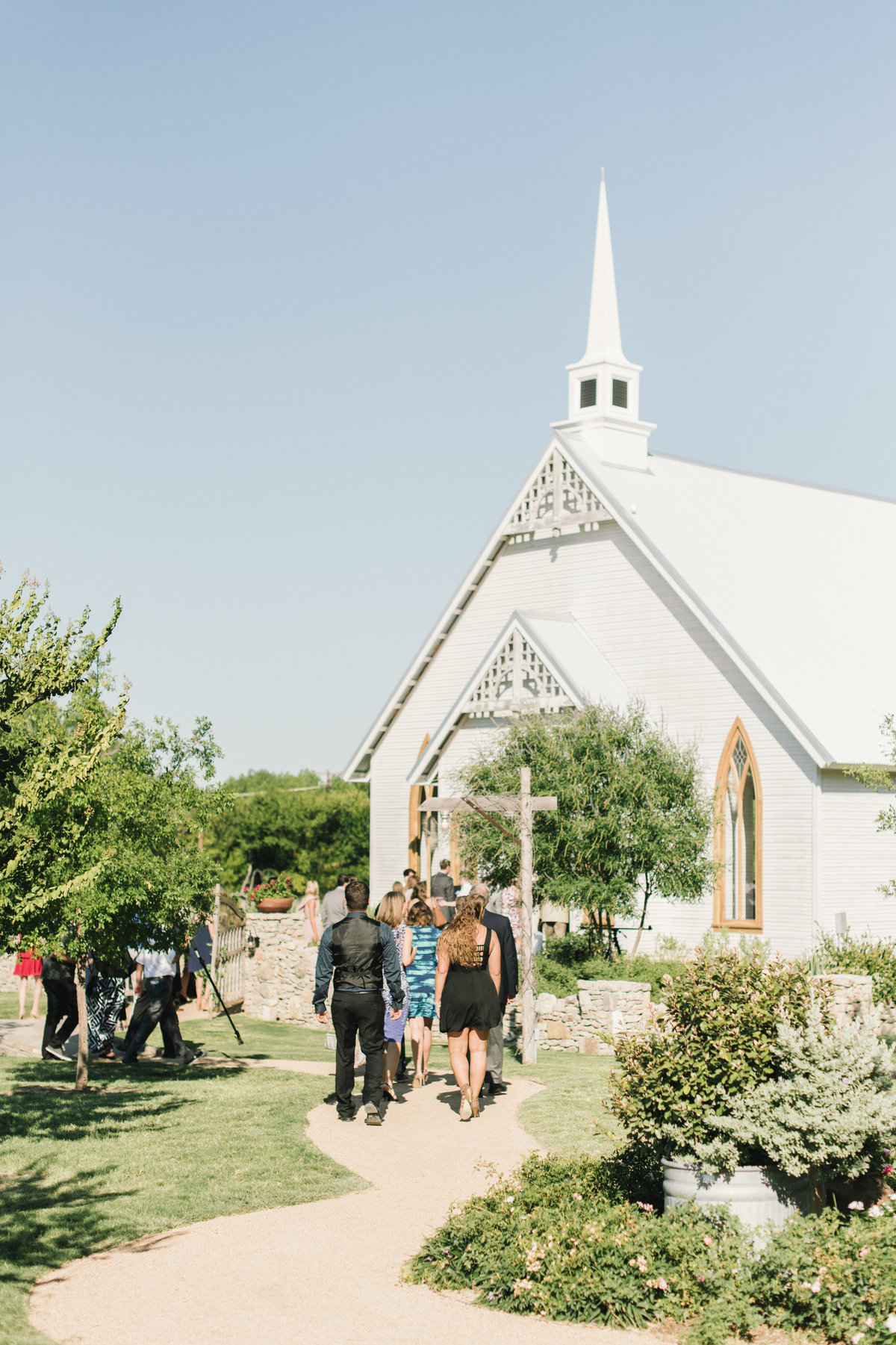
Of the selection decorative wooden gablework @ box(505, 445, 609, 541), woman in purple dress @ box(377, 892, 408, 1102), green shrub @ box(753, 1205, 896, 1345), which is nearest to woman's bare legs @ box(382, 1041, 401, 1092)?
woman in purple dress @ box(377, 892, 408, 1102)

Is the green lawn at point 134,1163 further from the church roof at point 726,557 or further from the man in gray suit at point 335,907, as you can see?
the church roof at point 726,557

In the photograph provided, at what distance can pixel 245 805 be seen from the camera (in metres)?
43.8

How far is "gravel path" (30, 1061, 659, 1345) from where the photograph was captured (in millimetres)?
7672

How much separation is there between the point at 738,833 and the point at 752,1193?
17.5 meters

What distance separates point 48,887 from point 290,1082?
4.88 metres

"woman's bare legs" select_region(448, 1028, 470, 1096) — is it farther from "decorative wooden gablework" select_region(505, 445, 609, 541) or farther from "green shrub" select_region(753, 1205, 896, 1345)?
"decorative wooden gablework" select_region(505, 445, 609, 541)

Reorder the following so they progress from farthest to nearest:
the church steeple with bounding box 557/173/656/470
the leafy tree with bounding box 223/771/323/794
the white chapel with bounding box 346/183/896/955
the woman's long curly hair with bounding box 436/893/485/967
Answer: the leafy tree with bounding box 223/771/323/794 < the church steeple with bounding box 557/173/656/470 < the white chapel with bounding box 346/183/896/955 < the woman's long curly hair with bounding box 436/893/485/967

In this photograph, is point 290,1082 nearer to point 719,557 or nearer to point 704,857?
point 704,857

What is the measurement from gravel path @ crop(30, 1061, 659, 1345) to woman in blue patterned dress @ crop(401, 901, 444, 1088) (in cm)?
373

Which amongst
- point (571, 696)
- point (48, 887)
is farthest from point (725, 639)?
point (48, 887)

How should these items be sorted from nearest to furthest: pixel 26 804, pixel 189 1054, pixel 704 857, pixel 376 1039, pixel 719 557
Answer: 1. pixel 26 804
2. pixel 376 1039
3. pixel 189 1054
4. pixel 704 857
5. pixel 719 557

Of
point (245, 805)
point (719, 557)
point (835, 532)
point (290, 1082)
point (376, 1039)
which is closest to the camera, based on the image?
point (376, 1039)

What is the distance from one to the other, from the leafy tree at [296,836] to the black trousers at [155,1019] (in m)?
26.0

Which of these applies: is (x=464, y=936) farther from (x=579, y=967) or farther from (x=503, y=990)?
(x=579, y=967)
